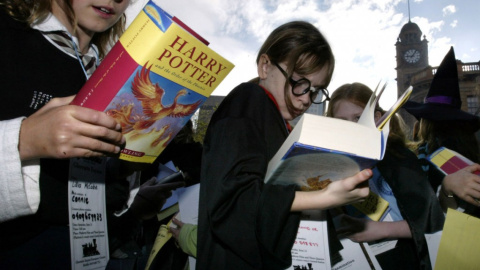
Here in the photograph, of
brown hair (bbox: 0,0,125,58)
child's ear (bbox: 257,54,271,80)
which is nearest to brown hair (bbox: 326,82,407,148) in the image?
child's ear (bbox: 257,54,271,80)

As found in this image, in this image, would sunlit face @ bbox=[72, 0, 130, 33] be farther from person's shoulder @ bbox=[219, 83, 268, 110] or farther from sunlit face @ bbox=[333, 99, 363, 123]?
sunlit face @ bbox=[333, 99, 363, 123]

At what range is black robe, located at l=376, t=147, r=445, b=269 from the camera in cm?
156

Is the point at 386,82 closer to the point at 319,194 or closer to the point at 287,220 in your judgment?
the point at 319,194

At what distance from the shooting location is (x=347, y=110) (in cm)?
222

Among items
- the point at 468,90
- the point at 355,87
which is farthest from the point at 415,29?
the point at 355,87

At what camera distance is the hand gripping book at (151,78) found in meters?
0.71

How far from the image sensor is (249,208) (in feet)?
3.05

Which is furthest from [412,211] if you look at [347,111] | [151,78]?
[151,78]

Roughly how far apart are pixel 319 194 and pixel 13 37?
105 cm

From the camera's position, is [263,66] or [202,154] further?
[263,66]

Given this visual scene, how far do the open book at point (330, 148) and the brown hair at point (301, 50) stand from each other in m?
0.45

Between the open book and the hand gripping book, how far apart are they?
31cm

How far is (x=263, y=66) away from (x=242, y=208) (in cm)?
74

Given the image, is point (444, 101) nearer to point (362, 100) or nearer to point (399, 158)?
point (362, 100)
